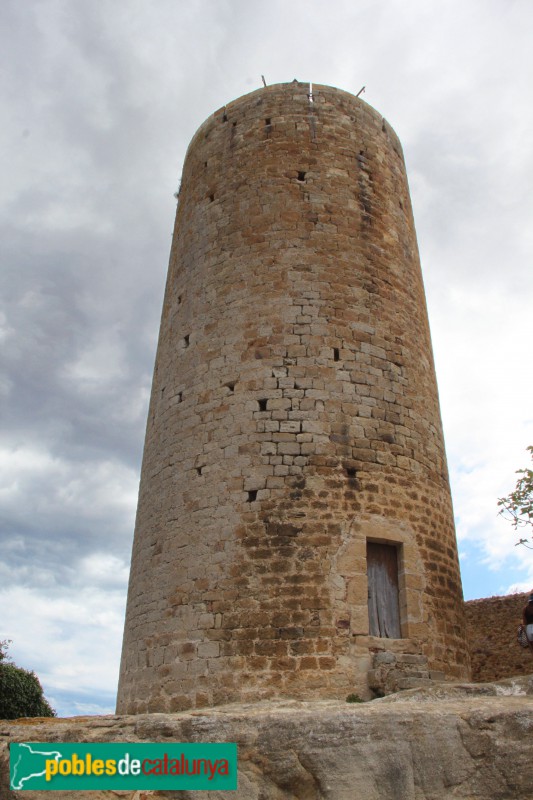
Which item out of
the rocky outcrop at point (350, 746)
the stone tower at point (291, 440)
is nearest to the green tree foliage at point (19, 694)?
the stone tower at point (291, 440)

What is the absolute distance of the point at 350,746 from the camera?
501 cm

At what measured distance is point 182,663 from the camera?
8016mm

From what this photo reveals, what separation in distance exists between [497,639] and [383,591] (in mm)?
7963

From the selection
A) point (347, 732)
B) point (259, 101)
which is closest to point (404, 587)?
point (347, 732)

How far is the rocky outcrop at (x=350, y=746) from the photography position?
4875 mm

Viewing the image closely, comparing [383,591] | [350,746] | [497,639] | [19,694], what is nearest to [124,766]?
[350,746]

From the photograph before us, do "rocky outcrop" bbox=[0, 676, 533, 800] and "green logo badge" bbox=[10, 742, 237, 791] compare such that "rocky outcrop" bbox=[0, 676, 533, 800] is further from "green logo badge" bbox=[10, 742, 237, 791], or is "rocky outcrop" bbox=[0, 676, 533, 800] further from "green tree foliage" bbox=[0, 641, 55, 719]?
"green tree foliage" bbox=[0, 641, 55, 719]

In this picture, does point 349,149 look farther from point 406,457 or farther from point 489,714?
point 489,714

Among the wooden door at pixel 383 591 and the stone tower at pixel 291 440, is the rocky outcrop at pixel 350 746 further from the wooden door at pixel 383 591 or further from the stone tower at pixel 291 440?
the wooden door at pixel 383 591

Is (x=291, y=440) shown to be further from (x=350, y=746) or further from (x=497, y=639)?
(x=497, y=639)

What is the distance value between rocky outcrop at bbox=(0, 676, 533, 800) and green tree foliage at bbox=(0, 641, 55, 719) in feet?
48.3

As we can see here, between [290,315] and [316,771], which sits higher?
[290,315]

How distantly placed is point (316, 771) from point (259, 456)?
4151 mm

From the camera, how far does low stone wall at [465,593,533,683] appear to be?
1477cm
